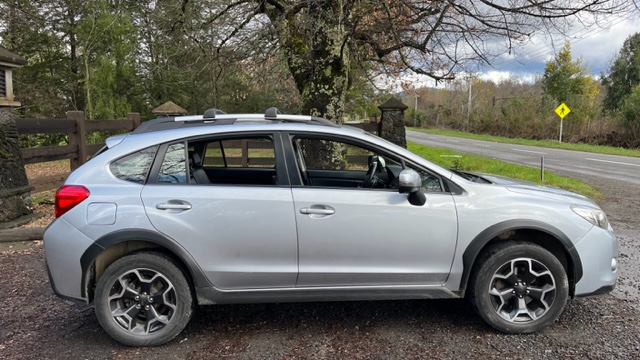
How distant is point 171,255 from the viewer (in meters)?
3.24

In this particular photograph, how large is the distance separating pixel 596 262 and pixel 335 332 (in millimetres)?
2126

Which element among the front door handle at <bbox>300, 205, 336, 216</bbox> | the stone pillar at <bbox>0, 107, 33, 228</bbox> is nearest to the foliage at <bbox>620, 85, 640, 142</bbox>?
the front door handle at <bbox>300, 205, 336, 216</bbox>

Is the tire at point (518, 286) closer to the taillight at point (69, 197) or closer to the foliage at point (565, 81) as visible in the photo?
the taillight at point (69, 197)

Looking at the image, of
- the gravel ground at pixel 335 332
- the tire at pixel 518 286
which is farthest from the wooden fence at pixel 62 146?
the tire at pixel 518 286

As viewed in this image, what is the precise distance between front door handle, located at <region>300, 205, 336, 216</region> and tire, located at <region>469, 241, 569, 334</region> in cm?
124

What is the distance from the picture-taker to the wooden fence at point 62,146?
7.37 meters

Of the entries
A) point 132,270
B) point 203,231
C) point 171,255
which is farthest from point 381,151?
point 132,270

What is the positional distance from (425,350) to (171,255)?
6.61 feet

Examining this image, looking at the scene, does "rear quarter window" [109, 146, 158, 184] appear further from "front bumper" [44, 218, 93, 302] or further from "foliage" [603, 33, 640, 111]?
"foliage" [603, 33, 640, 111]

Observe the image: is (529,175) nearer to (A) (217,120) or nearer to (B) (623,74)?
(A) (217,120)

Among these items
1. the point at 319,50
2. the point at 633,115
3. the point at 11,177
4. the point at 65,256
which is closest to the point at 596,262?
the point at 65,256

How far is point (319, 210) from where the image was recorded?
3.21 m

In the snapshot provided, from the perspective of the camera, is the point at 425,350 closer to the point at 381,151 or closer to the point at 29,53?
the point at 381,151

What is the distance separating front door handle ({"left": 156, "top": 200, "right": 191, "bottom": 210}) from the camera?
10.3 ft
